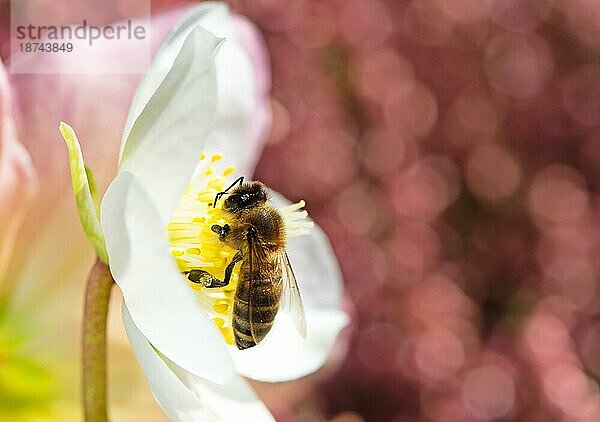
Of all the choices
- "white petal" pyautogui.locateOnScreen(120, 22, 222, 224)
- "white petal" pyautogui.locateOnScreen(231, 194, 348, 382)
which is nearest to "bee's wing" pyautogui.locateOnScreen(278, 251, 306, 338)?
"white petal" pyautogui.locateOnScreen(231, 194, 348, 382)

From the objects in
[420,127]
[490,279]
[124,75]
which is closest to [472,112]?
[420,127]

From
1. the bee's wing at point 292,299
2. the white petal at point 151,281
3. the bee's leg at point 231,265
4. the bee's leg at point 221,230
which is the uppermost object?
the white petal at point 151,281

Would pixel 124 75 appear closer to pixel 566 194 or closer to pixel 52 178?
pixel 52 178

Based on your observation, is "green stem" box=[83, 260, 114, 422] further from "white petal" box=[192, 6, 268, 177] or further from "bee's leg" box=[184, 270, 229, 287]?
"white petal" box=[192, 6, 268, 177]

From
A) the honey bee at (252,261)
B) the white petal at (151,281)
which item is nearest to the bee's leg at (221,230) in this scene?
the honey bee at (252,261)

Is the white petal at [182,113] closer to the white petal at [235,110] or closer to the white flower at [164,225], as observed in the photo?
the white flower at [164,225]
